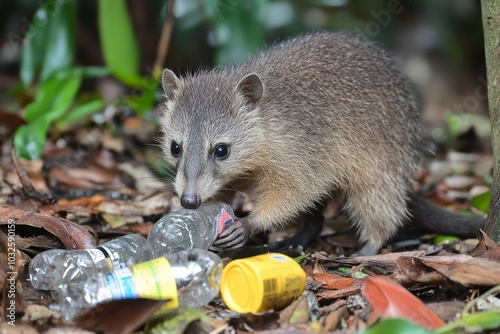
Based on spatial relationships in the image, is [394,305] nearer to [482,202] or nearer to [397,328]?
[397,328]

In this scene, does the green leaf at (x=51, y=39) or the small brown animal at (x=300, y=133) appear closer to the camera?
the small brown animal at (x=300, y=133)

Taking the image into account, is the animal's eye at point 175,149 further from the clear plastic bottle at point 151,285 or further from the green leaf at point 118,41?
the green leaf at point 118,41

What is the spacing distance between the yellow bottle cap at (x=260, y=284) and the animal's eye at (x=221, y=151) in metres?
1.45

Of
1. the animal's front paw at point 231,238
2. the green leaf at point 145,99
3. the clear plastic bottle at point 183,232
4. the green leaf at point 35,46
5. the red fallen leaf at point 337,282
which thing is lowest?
the red fallen leaf at point 337,282

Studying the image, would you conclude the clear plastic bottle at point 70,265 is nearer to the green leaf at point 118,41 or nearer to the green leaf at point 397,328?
the green leaf at point 397,328

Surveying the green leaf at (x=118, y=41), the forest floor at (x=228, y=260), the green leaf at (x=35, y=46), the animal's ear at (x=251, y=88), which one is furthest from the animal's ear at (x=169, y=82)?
the green leaf at (x=35, y=46)

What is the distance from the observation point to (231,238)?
5.38 meters

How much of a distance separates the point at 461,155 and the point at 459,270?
17.4 feet

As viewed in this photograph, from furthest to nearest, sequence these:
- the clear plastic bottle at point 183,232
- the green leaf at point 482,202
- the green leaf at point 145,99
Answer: the green leaf at point 145,99, the green leaf at point 482,202, the clear plastic bottle at point 183,232

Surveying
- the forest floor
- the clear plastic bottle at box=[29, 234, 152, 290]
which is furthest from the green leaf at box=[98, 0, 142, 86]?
the clear plastic bottle at box=[29, 234, 152, 290]

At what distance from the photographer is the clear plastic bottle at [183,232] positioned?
5.08 meters

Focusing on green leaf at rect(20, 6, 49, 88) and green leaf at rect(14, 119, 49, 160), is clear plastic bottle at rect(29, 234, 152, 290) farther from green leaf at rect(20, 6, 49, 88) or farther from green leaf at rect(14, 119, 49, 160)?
green leaf at rect(20, 6, 49, 88)

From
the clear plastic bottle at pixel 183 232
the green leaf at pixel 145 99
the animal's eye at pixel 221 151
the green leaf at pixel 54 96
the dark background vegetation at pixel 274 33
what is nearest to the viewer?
the clear plastic bottle at pixel 183 232

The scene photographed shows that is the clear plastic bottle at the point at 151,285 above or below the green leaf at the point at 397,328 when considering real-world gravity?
below
